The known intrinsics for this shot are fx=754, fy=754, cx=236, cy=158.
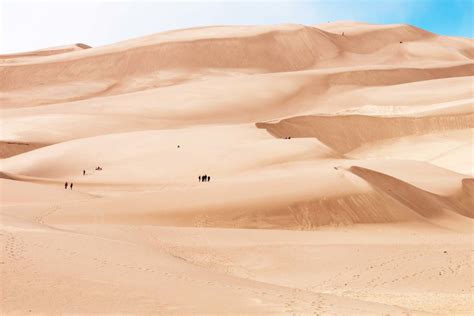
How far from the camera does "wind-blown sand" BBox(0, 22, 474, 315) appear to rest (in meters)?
12.0

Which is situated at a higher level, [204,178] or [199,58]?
[199,58]

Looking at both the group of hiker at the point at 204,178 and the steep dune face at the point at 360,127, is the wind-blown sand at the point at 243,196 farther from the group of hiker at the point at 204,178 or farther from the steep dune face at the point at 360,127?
the group of hiker at the point at 204,178

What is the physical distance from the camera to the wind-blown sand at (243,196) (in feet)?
39.3

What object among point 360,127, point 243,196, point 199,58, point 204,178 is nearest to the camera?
point 243,196

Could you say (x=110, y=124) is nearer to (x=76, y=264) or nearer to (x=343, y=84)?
(x=343, y=84)

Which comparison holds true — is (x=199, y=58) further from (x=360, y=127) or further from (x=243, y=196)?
(x=243, y=196)

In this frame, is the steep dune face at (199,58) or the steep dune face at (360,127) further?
the steep dune face at (199,58)

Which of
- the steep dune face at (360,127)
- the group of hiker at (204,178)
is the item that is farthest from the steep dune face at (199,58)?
the group of hiker at (204,178)

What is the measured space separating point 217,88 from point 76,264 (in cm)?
5624

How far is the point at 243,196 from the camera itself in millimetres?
25297

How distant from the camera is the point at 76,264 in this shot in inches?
488

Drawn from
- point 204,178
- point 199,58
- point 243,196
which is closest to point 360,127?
point 204,178

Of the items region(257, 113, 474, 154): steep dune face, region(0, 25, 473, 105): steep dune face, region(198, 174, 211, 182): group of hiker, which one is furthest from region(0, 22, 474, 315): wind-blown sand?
region(0, 25, 473, 105): steep dune face

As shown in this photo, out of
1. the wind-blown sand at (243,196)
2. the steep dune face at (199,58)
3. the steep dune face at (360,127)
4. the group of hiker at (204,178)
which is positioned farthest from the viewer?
the steep dune face at (199,58)
